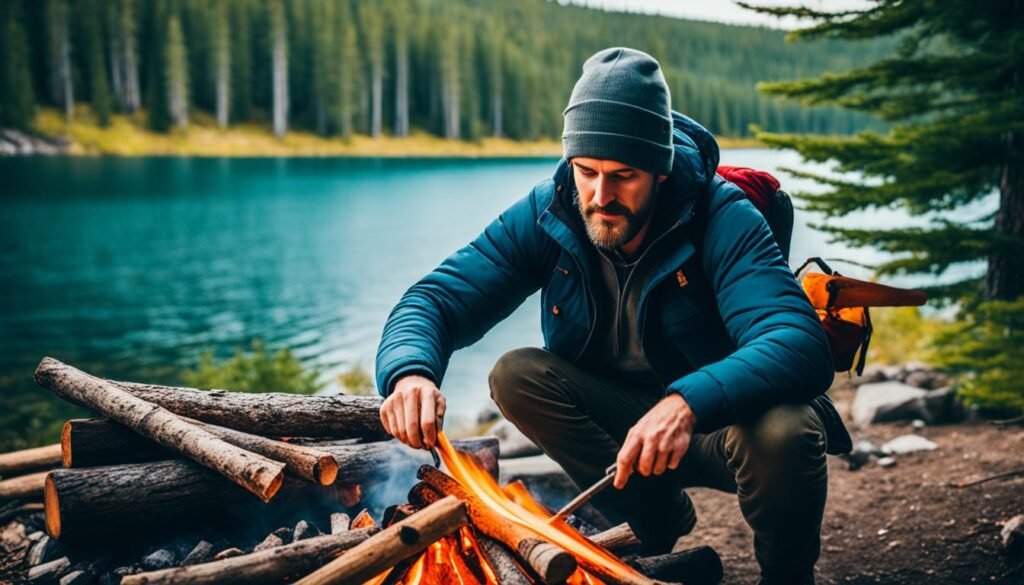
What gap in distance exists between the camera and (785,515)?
127 inches

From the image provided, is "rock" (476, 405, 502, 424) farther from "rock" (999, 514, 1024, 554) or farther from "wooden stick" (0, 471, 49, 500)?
"rock" (999, 514, 1024, 554)

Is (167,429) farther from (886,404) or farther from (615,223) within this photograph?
(886,404)

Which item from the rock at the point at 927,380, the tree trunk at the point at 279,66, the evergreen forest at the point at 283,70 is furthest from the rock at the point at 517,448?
the tree trunk at the point at 279,66

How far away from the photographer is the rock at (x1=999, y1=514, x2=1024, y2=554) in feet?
14.2

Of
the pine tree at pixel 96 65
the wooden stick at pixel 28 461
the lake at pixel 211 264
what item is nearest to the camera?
the wooden stick at pixel 28 461

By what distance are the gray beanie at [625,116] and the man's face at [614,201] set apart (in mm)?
53

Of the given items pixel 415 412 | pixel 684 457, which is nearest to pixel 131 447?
pixel 415 412

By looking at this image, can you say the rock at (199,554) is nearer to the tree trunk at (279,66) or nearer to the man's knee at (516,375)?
the man's knee at (516,375)

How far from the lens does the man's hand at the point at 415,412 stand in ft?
10.6

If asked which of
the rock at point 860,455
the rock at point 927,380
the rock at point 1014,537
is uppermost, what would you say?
the rock at point 1014,537

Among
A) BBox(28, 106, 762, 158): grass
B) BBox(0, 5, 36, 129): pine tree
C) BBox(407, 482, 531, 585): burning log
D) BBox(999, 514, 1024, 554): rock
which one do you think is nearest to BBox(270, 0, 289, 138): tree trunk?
BBox(28, 106, 762, 158): grass

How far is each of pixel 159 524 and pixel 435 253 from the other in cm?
2482

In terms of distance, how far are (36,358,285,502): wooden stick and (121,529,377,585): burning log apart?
305 millimetres

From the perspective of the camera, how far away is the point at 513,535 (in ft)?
10.1
